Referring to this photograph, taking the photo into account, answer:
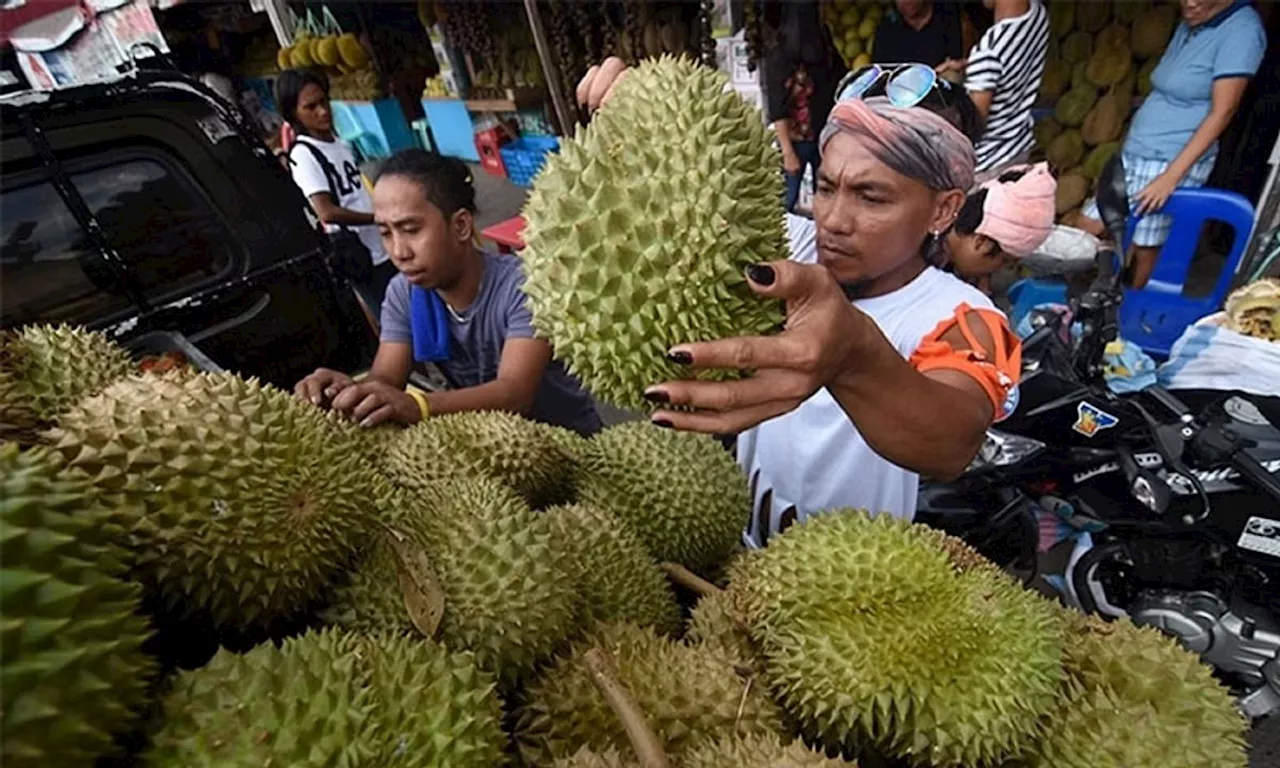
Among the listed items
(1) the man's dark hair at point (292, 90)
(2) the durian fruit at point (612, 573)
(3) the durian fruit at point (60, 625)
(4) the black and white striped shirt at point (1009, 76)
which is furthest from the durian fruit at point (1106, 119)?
(3) the durian fruit at point (60, 625)

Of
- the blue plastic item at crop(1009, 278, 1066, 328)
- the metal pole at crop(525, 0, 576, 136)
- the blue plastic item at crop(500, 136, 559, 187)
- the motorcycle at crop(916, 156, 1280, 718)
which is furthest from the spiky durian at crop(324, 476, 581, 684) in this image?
the blue plastic item at crop(500, 136, 559, 187)

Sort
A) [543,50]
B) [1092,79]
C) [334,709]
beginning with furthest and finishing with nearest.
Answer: [543,50], [1092,79], [334,709]

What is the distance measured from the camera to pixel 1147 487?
2500 millimetres

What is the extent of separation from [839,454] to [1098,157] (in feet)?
13.7

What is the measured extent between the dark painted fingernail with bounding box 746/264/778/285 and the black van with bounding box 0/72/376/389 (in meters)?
2.56

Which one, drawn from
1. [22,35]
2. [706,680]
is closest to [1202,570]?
[706,680]

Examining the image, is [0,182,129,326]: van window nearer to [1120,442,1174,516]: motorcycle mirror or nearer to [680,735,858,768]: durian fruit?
[680,735,858,768]: durian fruit

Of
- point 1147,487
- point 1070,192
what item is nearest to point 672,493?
point 1147,487

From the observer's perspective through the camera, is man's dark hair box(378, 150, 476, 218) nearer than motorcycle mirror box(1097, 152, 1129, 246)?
Yes

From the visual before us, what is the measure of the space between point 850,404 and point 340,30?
903 cm

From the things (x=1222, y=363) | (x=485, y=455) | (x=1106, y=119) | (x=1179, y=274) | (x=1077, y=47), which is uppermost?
(x=485, y=455)

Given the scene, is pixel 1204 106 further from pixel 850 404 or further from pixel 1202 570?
pixel 850 404

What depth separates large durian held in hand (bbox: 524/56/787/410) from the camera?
1154 millimetres

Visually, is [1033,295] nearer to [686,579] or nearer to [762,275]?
[686,579]
